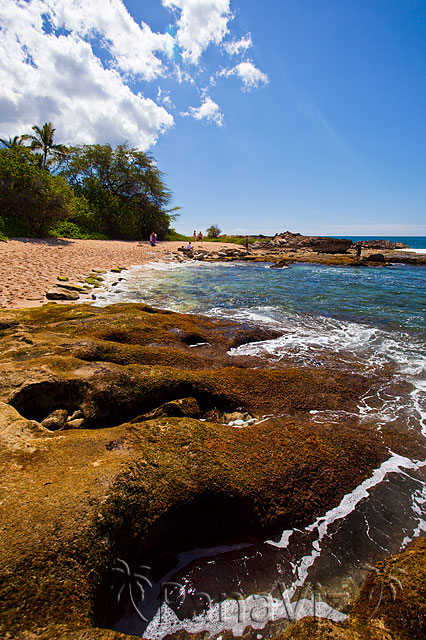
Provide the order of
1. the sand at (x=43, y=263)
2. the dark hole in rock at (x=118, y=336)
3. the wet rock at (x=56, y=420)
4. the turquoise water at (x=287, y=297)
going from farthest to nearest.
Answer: the turquoise water at (x=287, y=297)
the sand at (x=43, y=263)
the dark hole in rock at (x=118, y=336)
the wet rock at (x=56, y=420)

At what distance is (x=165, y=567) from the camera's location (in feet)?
7.93

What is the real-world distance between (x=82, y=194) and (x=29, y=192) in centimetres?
1600

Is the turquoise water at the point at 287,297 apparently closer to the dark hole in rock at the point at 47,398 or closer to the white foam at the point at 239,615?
the dark hole in rock at the point at 47,398

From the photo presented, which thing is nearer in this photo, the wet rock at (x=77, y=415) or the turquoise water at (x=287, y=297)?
the wet rock at (x=77, y=415)

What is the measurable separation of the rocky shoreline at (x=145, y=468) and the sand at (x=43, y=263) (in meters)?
6.46

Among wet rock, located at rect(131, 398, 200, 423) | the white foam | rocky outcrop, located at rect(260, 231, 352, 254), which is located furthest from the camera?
rocky outcrop, located at rect(260, 231, 352, 254)

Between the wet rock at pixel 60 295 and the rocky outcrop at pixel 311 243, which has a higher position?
the rocky outcrop at pixel 311 243

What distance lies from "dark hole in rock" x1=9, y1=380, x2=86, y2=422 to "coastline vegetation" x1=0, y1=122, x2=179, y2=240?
25393 mm

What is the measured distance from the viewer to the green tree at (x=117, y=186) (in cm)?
3859

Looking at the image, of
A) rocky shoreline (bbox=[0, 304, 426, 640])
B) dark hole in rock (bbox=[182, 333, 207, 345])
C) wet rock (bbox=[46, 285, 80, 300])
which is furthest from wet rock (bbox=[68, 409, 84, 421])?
wet rock (bbox=[46, 285, 80, 300])

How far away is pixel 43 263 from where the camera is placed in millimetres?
16781

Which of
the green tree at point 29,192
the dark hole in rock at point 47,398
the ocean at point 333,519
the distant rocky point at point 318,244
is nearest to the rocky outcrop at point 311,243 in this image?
the distant rocky point at point 318,244
